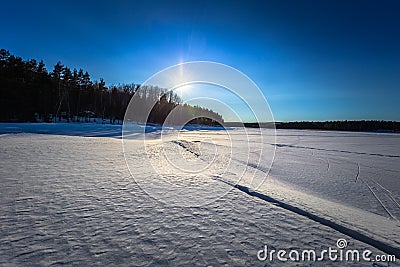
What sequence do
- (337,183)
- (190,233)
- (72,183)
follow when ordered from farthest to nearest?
(337,183) < (72,183) < (190,233)

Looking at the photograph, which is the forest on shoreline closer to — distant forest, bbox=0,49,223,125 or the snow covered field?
distant forest, bbox=0,49,223,125

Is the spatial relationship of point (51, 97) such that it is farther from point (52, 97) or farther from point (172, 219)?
point (172, 219)

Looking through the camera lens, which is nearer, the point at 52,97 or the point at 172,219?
the point at 172,219

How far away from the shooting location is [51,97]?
37.7 m

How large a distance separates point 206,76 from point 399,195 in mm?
5690

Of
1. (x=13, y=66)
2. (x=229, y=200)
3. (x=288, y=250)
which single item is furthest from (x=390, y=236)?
(x=13, y=66)

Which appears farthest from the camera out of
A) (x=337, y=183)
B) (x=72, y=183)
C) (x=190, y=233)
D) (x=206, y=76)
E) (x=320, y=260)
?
(x=337, y=183)

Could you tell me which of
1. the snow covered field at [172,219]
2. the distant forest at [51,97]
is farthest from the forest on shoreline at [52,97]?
the snow covered field at [172,219]

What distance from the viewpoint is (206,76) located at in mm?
4859

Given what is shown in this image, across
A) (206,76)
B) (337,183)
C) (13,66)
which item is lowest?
(337,183)

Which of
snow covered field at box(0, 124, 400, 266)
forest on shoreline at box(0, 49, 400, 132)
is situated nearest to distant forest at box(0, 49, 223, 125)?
forest on shoreline at box(0, 49, 400, 132)

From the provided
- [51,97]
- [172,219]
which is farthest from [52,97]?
[172,219]

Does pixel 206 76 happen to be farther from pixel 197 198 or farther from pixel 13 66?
pixel 13 66

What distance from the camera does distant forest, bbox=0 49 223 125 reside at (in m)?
31.3
